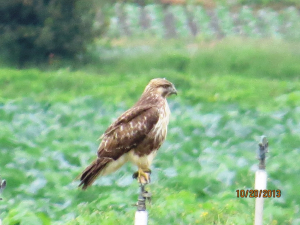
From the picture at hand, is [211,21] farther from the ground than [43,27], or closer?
farther from the ground

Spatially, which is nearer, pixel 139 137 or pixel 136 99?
pixel 139 137

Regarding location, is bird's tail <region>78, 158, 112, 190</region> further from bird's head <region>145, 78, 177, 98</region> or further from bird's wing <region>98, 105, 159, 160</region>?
bird's head <region>145, 78, 177, 98</region>

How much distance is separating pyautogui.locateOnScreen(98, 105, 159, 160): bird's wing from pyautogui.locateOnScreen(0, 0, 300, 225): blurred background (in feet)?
2.13

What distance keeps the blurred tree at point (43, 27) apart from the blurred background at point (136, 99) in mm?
34

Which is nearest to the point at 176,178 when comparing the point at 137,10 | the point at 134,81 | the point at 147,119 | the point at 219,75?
the point at 147,119

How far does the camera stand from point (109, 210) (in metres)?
7.78

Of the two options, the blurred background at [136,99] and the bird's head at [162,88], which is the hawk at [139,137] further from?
the blurred background at [136,99]

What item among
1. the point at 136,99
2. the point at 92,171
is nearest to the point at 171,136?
the point at 136,99

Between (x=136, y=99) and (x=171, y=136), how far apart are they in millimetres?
4178

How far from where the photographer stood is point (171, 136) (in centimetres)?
1177

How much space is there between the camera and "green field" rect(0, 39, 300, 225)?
7.85 metres

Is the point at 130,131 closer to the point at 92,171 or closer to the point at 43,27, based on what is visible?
the point at 92,171

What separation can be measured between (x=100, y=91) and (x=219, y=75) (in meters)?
5.20

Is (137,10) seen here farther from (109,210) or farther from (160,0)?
(109,210)
